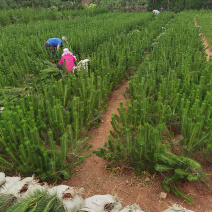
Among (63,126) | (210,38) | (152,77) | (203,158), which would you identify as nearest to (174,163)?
(203,158)

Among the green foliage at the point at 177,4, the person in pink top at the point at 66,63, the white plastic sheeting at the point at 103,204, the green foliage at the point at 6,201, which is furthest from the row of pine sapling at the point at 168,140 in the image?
the green foliage at the point at 177,4

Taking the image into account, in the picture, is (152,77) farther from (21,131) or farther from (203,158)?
(21,131)

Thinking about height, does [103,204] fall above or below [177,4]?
below

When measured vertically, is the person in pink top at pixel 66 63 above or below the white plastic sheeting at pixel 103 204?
above

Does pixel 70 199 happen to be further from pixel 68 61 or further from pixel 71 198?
pixel 68 61

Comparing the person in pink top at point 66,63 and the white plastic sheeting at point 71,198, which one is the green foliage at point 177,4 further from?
the white plastic sheeting at point 71,198

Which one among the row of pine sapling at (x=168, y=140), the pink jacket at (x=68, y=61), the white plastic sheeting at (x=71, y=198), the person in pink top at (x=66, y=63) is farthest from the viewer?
the pink jacket at (x=68, y=61)

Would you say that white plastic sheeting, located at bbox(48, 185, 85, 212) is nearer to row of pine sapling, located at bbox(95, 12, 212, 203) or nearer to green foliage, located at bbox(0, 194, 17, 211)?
green foliage, located at bbox(0, 194, 17, 211)

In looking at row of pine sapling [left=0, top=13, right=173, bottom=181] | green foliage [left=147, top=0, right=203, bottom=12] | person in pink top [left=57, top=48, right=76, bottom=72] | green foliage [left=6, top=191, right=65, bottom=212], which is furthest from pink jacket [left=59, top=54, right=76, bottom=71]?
green foliage [left=147, top=0, right=203, bottom=12]

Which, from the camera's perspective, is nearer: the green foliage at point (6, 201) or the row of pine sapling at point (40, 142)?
the green foliage at point (6, 201)

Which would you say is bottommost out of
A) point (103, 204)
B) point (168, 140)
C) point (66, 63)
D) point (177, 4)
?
point (103, 204)

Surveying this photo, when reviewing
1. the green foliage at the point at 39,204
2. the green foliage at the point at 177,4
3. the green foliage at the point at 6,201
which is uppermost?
the green foliage at the point at 177,4

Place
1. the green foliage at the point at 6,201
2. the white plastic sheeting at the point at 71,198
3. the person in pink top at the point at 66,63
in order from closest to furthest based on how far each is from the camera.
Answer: the green foliage at the point at 6,201 → the white plastic sheeting at the point at 71,198 → the person in pink top at the point at 66,63

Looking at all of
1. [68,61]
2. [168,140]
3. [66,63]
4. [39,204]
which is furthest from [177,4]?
[39,204]
